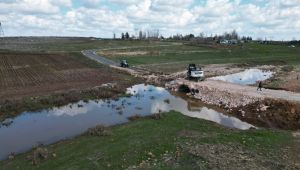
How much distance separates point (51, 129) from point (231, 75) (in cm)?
4246

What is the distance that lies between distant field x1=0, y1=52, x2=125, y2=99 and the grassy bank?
20923 millimetres

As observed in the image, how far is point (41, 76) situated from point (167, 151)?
42.6m

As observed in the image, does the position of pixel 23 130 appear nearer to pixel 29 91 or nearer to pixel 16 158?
pixel 16 158

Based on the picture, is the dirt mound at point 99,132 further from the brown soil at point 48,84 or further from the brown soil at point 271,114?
the brown soil at point 271,114

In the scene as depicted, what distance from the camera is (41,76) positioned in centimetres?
5872

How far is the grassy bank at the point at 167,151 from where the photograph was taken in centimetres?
1866

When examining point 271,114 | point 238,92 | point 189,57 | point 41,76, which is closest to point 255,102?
point 271,114

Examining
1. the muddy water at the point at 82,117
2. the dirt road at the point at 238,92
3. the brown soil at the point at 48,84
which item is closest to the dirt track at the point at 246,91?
the dirt road at the point at 238,92

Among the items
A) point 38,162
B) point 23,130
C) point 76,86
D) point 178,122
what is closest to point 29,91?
point 76,86

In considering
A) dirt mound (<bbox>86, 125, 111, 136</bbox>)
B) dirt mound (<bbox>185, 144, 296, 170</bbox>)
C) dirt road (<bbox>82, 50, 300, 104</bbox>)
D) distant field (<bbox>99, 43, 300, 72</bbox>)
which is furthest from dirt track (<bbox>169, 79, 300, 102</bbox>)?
distant field (<bbox>99, 43, 300, 72</bbox>)

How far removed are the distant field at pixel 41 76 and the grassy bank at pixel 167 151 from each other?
2092 centimetres

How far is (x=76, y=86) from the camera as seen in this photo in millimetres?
48906

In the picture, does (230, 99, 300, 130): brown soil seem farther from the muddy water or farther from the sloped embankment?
the muddy water

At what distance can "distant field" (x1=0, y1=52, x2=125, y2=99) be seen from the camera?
46188mm
